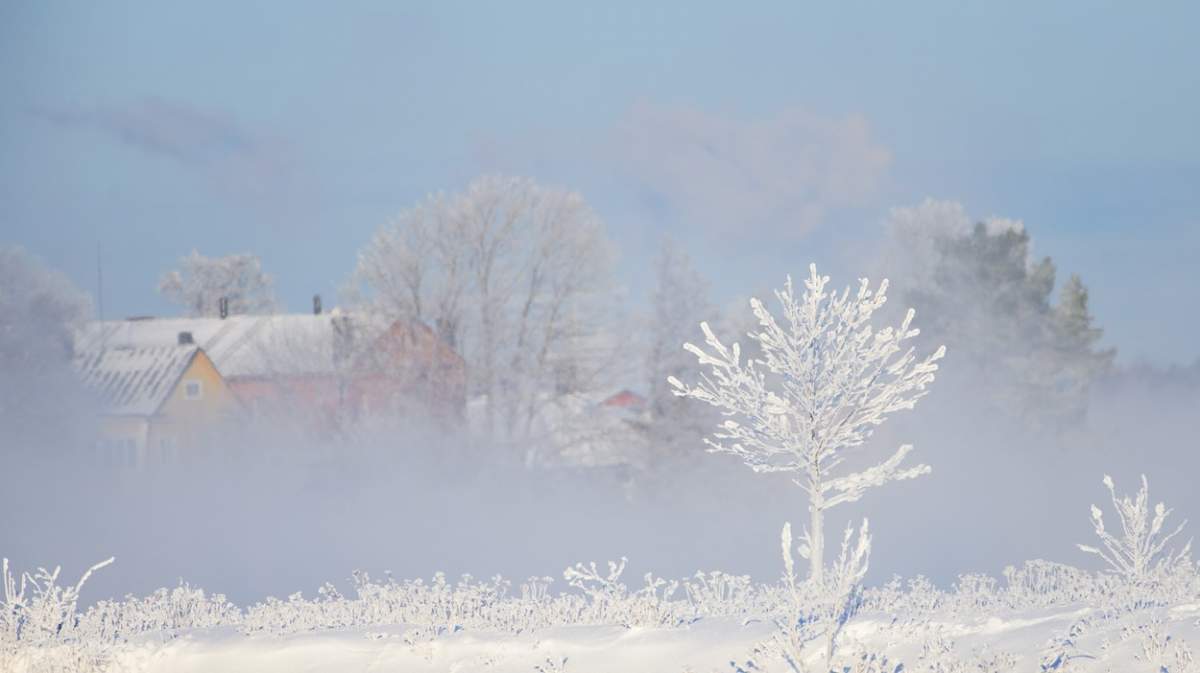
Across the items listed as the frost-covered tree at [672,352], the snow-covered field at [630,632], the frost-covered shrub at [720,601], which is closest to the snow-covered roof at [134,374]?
the frost-covered tree at [672,352]

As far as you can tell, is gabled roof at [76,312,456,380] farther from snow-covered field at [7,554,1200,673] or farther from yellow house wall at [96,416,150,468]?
snow-covered field at [7,554,1200,673]

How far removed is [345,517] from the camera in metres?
42.8

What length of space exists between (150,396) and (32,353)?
26.4 feet

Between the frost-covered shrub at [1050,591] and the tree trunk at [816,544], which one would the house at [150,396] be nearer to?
the frost-covered shrub at [1050,591]

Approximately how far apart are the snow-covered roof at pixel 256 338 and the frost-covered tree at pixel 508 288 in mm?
2060

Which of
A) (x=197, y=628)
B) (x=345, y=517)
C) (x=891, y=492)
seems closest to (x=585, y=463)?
(x=345, y=517)

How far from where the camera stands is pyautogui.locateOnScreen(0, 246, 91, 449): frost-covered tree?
144 feet

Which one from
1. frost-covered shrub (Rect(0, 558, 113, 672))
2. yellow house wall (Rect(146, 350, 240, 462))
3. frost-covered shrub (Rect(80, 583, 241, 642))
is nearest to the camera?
frost-covered shrub (Rect(0, 558, 113, 672))

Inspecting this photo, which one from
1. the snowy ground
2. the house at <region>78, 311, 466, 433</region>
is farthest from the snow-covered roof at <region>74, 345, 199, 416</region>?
the snowy ground

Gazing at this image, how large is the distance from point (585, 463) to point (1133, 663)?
3385 centimetres

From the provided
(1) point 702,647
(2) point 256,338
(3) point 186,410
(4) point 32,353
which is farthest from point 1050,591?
(3) point 186,410

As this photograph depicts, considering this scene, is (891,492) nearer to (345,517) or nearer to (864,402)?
(345,517)

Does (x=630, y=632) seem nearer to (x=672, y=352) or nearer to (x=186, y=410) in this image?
(x=672, y=352)

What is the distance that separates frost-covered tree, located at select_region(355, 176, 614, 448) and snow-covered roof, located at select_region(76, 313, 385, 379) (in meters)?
2.06
